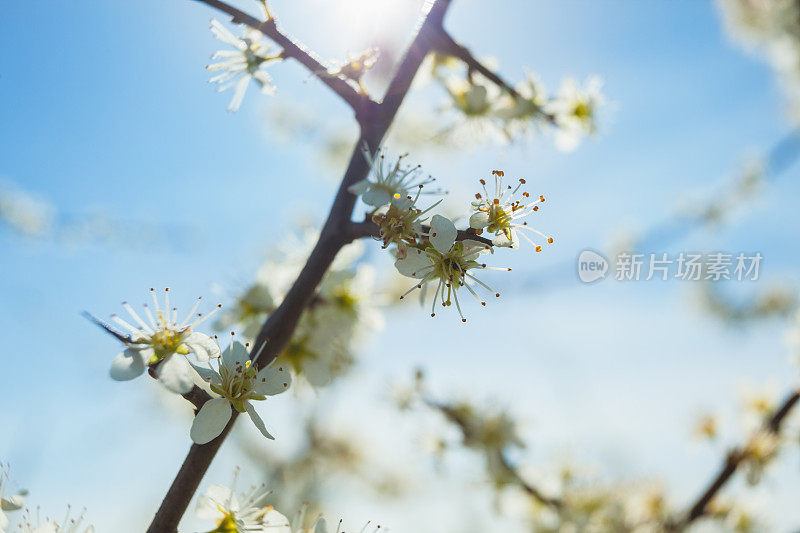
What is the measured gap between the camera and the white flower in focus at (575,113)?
1892mm

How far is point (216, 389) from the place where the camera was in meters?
0.88

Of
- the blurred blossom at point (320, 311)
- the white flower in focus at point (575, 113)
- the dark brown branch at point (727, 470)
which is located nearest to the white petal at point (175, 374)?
the blurred blossom at point (320, 311)

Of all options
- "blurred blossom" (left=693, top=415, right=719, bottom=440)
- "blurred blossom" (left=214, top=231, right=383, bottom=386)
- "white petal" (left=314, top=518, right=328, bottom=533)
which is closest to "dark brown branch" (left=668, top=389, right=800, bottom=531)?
"blurred blossom" (left=693, top=415, right=719, bottom=440)

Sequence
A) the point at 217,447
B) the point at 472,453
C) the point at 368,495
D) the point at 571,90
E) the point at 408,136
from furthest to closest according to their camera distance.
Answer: the point at 368,495, the point at 408,136, the point at 472,453, the point at 571,90, the point at 217,447

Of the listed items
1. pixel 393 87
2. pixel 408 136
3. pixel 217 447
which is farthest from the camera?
pixel 408 136

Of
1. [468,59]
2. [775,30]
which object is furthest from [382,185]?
[775,30]

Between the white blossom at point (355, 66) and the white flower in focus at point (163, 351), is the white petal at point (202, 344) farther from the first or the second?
the white blossom at point (355, 66)

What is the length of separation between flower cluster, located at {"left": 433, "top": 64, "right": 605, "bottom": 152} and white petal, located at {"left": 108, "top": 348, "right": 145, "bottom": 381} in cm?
115

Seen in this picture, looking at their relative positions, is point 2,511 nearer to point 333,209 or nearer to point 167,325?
point 167,325

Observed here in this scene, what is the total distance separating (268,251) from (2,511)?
103 centimetres

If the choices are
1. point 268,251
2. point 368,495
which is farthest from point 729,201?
point 268,251

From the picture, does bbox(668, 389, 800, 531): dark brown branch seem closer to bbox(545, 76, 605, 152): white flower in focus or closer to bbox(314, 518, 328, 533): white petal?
bbox(545, 76, 605, 152): white flower in focus

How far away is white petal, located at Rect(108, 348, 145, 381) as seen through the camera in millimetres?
825

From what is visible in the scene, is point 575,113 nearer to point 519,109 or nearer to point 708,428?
point 519,109
